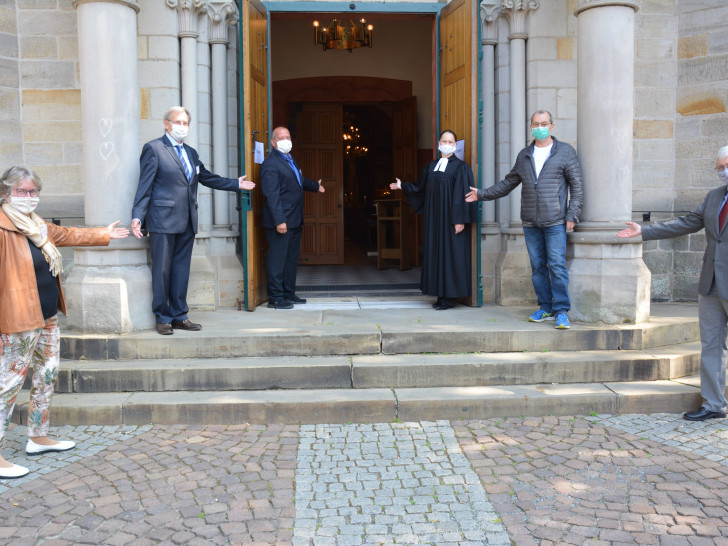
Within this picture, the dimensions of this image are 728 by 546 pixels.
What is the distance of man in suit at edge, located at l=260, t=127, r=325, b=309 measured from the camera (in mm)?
6277

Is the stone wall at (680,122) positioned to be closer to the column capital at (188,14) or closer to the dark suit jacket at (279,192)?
the dark suit jacket at (279,192)

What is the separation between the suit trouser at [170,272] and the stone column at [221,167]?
1063 millimetres

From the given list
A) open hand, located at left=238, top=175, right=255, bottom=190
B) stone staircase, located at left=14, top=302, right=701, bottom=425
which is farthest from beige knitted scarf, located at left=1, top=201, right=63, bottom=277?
open hand, located at left=238, top=175, right=255, bottom=190

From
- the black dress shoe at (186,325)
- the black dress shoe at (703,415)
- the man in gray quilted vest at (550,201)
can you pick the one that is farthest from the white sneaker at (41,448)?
the black dress shoe at (703,415)

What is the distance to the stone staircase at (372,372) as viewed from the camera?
4.46 metres

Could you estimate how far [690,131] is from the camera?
6.90m

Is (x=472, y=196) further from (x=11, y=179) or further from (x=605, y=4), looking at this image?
(x=11, y=179)

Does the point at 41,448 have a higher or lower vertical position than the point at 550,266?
lower

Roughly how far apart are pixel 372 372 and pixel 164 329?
5.50 ft

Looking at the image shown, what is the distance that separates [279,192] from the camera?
6.33m

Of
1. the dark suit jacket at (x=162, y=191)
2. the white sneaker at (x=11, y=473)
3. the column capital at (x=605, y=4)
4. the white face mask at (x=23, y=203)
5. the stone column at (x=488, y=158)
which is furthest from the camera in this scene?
the stone column at (x=488, y=158)

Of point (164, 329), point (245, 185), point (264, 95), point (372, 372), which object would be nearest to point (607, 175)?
point (372, 372)

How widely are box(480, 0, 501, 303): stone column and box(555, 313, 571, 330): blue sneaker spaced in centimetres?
141

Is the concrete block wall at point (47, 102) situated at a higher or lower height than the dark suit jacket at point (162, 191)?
higher
